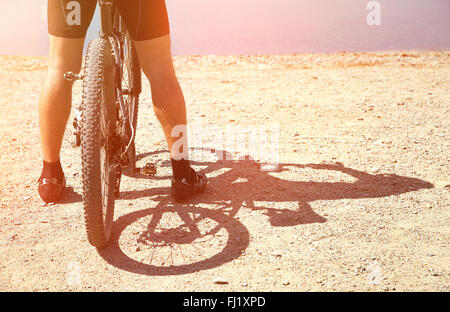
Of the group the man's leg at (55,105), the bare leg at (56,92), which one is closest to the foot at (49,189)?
the man's leg at (55,105)

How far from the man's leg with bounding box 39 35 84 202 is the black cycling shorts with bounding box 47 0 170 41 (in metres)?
0.07

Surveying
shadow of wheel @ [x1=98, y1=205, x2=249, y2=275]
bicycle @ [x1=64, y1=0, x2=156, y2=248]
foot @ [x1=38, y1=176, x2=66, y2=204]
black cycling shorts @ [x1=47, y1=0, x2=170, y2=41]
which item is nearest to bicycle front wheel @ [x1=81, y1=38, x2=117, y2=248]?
bicycle @ [x1=64, y1=0, x2=156, y2=248]

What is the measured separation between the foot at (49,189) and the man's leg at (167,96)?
2.36 ft

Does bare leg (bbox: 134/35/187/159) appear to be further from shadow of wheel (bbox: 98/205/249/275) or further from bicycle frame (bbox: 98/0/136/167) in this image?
shadow of wheel (bbox: 98/205/249/275)

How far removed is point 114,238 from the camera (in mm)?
2996

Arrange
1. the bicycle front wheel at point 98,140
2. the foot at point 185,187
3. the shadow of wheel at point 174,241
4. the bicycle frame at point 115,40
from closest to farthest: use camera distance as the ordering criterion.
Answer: the bicycle front wheel at point 98,140 → the shadow of wheel at point 174,241 → the bicycle frame at point 115,40 → the foot at point 185,187

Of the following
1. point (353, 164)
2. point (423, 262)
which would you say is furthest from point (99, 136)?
point (353, 164)

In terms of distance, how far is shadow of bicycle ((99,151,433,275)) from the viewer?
2799 mm

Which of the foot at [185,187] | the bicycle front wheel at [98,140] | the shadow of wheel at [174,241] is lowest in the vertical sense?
the shadow of wheel at [174,241]

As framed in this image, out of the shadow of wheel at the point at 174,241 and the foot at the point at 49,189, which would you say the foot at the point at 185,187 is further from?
the foot at the point at 49,189

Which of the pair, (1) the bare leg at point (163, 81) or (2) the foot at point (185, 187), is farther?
(2) the foot at point (185, 187)

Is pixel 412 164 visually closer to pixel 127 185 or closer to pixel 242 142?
pixel 242 142

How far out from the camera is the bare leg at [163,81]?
10.2ft
